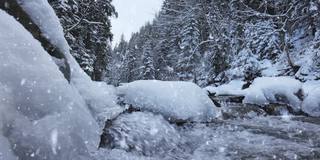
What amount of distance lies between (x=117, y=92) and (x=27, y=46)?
3.50 metres

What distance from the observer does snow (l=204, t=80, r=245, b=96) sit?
1530 centimetres

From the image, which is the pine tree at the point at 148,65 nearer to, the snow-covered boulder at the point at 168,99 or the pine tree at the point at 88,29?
the pine tree at the point at 88,29

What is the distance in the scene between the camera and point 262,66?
73.2 feet

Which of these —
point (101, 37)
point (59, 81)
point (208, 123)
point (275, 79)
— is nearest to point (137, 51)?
point (101, 37)

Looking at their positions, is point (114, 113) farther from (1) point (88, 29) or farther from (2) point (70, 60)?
(1) point (88, 29)

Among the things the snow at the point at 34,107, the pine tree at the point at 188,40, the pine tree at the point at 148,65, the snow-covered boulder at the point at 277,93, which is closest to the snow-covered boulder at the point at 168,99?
the snow at the point at 34,107

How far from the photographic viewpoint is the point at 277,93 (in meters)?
11.6

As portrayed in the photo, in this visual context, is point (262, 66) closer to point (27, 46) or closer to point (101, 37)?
point (101, 37)

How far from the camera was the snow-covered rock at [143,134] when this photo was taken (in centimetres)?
479

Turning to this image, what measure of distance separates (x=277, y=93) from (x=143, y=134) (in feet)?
25.0

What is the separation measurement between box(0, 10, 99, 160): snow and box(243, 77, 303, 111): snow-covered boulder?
8.80m

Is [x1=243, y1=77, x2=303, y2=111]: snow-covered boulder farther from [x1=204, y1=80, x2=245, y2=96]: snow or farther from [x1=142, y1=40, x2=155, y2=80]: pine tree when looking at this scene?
[x1=142, y1=40, x2=155, y2=80]: pine tree

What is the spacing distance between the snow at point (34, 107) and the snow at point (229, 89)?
37.7 feet

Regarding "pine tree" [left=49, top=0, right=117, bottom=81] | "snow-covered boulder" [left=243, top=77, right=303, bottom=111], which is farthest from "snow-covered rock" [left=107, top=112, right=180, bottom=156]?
"pine tree" [left=49, top=0, right=117, bottom=81]
